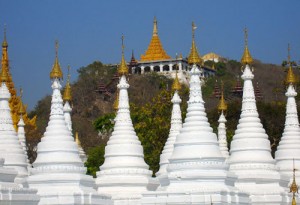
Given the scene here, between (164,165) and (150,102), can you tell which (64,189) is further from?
(150,102)

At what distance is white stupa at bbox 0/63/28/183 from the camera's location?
32.7 meters

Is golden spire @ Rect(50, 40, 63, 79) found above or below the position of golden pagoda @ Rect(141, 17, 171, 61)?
below

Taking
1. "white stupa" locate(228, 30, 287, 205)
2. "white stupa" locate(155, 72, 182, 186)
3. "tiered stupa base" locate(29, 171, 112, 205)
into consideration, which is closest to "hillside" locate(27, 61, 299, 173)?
"white stupa" locate(155, 72, 182, 186)

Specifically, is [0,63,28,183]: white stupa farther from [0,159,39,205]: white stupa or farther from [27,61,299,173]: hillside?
[27,61,299,173]: hillside

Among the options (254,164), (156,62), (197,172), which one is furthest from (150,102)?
(197,172)

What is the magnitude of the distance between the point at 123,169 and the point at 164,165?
3092mm

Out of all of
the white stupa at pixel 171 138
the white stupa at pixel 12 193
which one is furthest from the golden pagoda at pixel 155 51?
the white stupa at pixel 12 193

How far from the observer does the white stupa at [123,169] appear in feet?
112

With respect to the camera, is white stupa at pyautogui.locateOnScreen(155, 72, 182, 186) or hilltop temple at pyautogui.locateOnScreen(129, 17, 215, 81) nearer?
white stupa at pyautogui.locateOnScreen(155, 72, 182, 186)

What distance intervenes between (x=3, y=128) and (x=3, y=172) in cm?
578

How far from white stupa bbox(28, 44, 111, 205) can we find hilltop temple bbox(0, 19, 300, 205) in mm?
33

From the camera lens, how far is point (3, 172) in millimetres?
27312

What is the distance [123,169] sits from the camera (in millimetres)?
34406

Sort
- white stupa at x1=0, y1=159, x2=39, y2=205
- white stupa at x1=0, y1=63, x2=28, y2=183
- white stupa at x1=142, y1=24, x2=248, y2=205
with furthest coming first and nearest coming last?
white stupa at x1=0, y1=63, x2=28, y2=183 → white stupa at x1=142, y1=24, x2=248, y2=205 → white stupa at x1=0, y1=159, x2=39, y2=205
